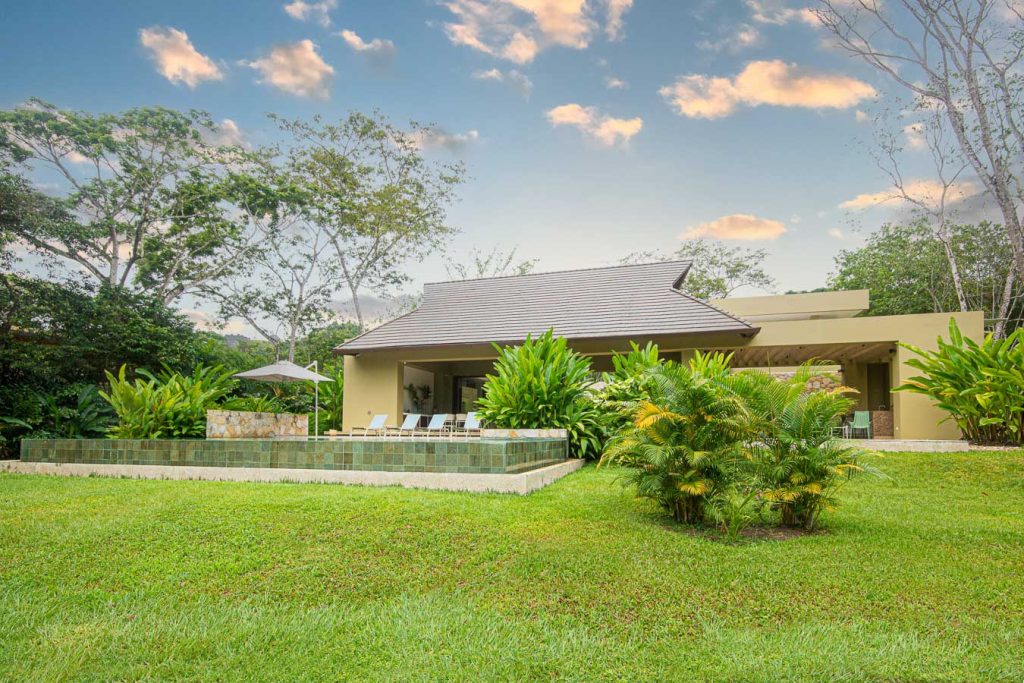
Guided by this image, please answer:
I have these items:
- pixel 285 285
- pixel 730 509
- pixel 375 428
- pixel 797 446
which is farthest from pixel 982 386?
pixel 285 285

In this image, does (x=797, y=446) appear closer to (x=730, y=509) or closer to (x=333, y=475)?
(x=730, y=509)

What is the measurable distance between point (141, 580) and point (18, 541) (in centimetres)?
176

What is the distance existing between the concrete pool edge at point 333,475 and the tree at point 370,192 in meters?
16.8

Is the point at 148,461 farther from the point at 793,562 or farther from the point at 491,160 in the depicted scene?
the point at 491,160

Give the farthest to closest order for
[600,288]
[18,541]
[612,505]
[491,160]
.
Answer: [491,160]
[600,288]
[612,505]
[18,541]

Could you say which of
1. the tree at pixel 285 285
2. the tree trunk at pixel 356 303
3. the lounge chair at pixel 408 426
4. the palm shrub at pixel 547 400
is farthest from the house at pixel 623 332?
the tree at pixel 285 285

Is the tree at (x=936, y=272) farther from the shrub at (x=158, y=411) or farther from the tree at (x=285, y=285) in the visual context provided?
the shrub at (x=158, y=411)

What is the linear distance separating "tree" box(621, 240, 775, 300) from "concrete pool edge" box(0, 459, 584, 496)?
23.7 metres

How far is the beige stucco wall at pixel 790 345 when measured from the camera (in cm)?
1342

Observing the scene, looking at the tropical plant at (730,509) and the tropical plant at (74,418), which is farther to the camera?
the tropical plant at (74,418)

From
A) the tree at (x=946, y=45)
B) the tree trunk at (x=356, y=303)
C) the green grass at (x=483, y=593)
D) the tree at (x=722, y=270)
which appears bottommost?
the green grass at (x=483, y=593)

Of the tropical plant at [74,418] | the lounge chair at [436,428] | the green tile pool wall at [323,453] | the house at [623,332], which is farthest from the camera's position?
the lounge chair at [436,428]

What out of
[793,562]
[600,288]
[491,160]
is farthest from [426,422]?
[793,562]

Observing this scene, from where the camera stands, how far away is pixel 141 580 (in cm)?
460
